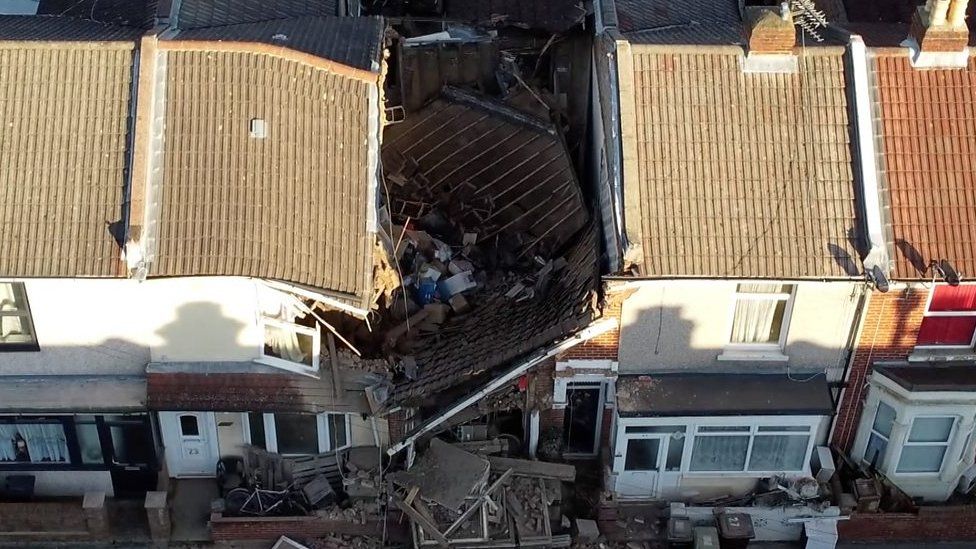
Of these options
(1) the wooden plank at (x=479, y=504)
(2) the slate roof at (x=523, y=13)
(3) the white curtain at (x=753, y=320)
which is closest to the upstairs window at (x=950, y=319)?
(3) the white curtain at (x=753, y=320)

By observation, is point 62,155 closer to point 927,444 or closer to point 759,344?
point 759,344

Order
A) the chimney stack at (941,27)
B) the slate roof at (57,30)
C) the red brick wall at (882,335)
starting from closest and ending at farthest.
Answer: the chimney stack at (941,27)
the red brick wall at (882,335)
the slate roof at (57,30)

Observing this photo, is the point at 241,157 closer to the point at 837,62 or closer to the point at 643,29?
the point at 643,29

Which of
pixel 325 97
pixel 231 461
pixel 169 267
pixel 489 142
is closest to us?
pixel 169 267

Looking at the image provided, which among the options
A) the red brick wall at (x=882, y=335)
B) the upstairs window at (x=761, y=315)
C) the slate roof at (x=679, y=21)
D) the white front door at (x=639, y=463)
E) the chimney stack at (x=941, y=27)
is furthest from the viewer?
the slate roof at (x=679, y=21)

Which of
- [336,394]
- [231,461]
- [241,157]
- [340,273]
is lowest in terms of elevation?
[231,461]

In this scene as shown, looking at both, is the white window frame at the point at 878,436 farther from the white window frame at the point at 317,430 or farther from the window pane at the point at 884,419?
the white window frame at the point at 317,430

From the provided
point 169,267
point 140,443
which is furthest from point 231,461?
point 169,267
